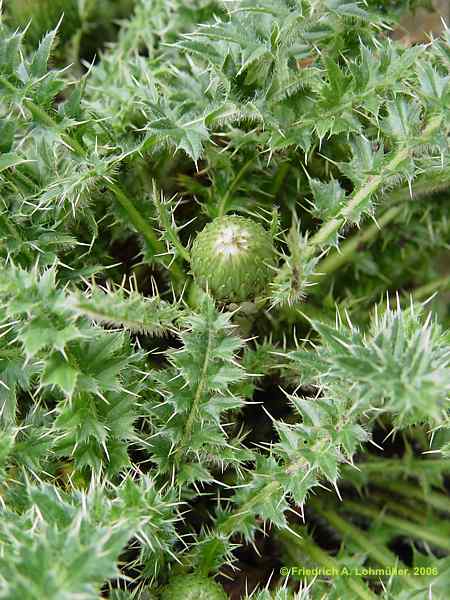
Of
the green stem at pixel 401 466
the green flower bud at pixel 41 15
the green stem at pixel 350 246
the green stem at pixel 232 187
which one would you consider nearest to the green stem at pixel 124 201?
the green stem at pixel 232 187

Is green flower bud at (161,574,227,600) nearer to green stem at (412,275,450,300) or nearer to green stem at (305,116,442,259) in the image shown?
green stem at (305,116,442,259)

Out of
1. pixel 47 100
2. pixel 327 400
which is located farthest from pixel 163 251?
pixel 327 400

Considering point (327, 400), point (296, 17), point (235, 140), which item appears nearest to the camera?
point (327, 400)

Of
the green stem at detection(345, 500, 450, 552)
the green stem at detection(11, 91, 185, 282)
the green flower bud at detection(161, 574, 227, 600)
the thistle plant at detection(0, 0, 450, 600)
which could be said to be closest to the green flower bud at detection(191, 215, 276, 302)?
the thistle plant at detection(0, 0, 450, 600)

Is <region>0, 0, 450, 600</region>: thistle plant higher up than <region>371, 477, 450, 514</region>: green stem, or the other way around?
<region>0, 0, 450, 600</region>: thistle plant

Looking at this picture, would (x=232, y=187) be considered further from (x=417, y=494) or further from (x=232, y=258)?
(x=417, y=494)

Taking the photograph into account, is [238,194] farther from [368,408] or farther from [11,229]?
[368,408]

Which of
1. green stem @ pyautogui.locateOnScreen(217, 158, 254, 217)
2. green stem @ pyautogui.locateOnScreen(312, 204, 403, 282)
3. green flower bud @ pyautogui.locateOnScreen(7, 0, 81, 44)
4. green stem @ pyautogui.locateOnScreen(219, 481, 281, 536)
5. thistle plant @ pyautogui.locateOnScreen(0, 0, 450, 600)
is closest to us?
thistle plant @ pyautogui.locateOnScreen(0, 0, 450, 600)

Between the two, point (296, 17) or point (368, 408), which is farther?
point (296, 17)
